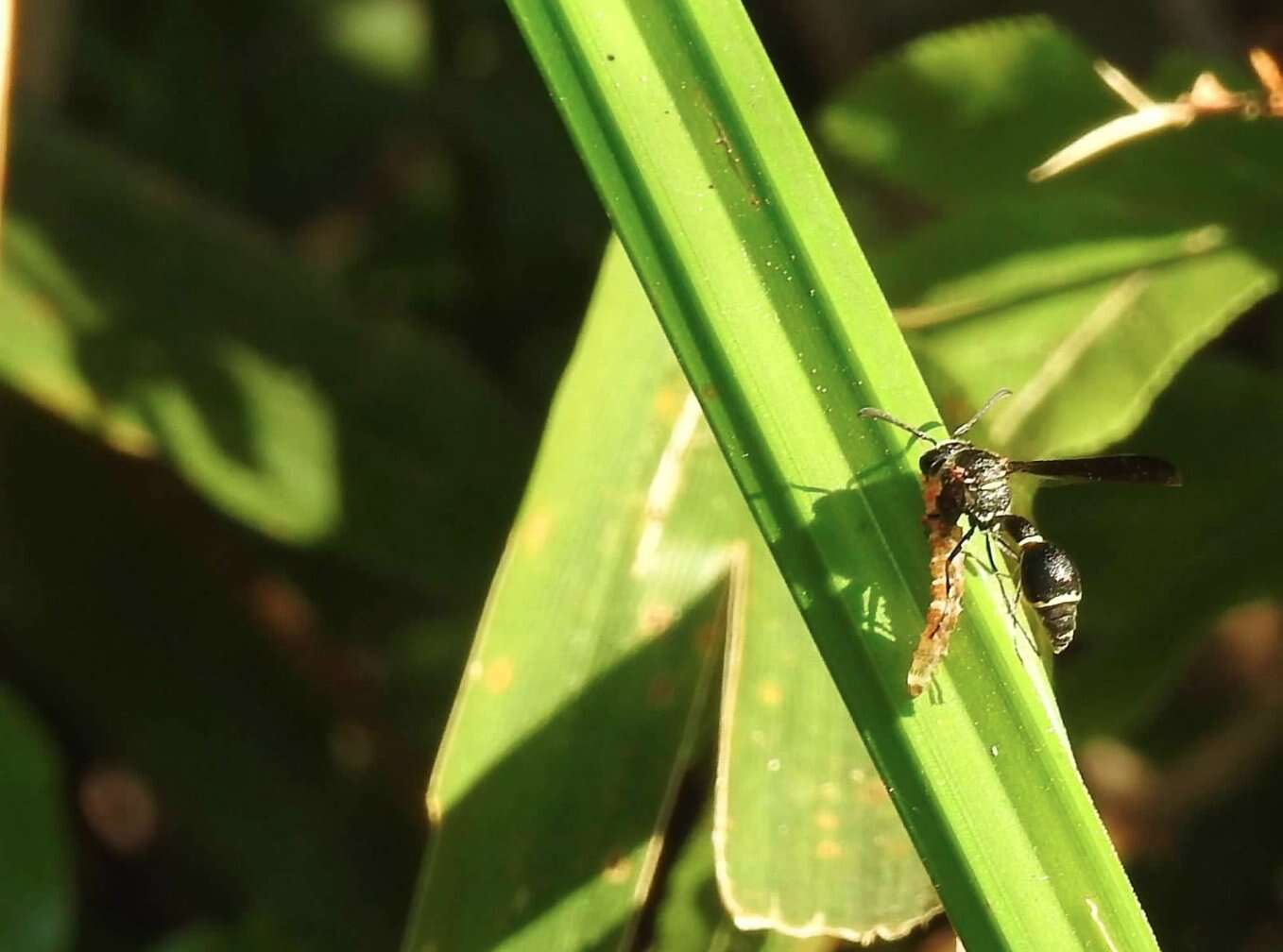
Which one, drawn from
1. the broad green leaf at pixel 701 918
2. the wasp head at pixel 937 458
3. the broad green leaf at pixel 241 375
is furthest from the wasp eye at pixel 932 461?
the broad green leaf at pixel 241 375

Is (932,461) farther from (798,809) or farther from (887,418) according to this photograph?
(798,809)

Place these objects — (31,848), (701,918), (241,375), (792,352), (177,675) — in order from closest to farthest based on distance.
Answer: (792,352), (701,918), (31,848), (241,375), (177,675)

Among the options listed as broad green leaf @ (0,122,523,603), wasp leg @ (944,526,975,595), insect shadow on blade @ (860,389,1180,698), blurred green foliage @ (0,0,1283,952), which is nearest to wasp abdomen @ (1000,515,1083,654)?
insect shadow on blade @ (860,389,1180,698)

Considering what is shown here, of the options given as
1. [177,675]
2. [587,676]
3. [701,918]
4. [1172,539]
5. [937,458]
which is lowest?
[1172,539]

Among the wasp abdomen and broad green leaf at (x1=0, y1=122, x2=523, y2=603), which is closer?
the wasp abdomen

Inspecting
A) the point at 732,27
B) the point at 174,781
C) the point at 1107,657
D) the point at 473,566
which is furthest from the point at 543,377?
the point at 732,27

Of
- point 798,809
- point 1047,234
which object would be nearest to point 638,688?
point 798,809

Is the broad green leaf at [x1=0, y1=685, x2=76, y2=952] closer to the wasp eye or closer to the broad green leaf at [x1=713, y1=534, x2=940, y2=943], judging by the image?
the broad green leaf at [x1=713, y1=534, x2=940, y2=943]
